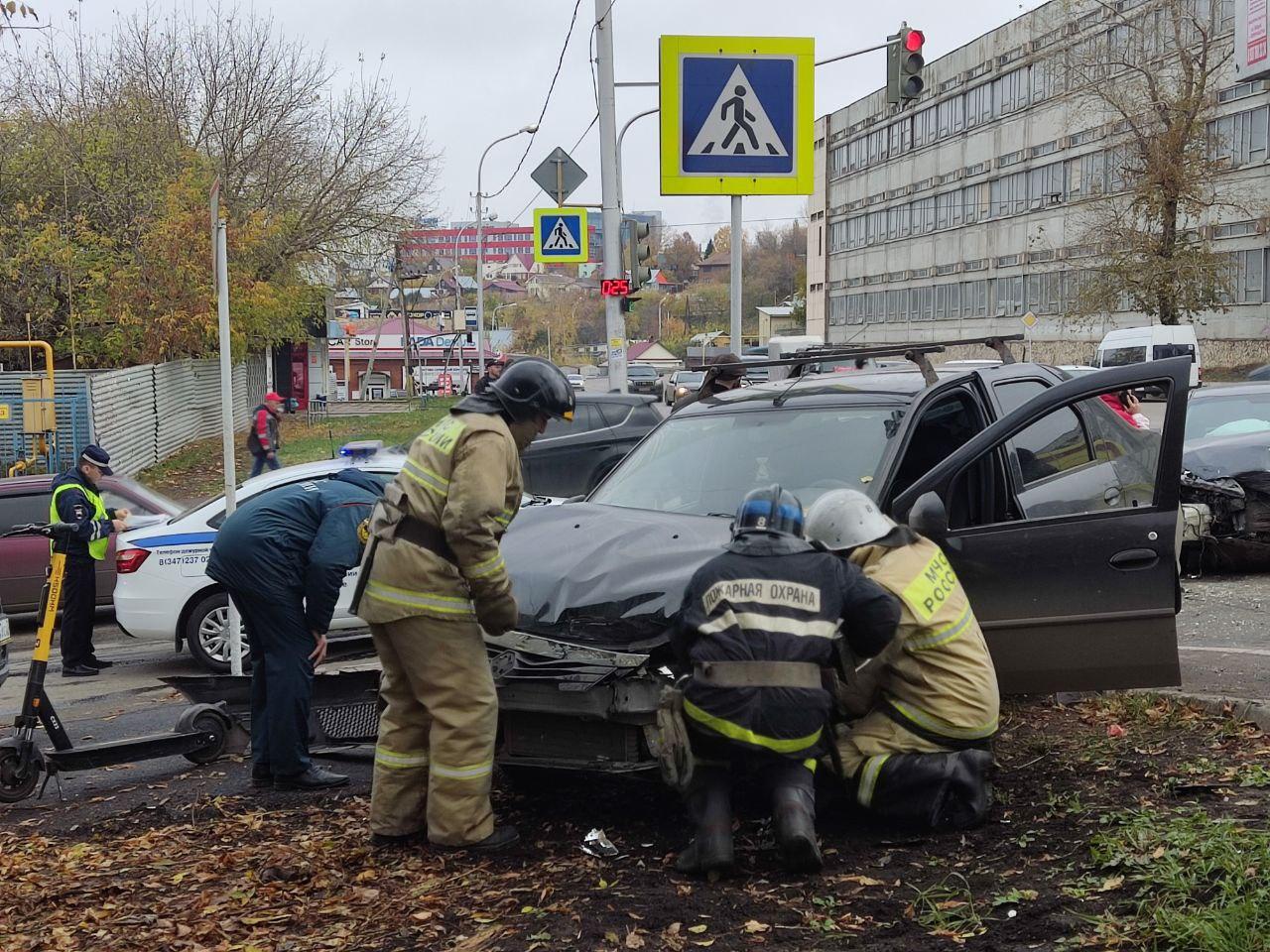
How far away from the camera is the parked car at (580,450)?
46.3ft

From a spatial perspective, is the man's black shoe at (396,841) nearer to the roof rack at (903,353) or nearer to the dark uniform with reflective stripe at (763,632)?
the dark uniform with reflective stripe at (763,632)

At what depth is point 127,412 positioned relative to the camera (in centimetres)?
2441

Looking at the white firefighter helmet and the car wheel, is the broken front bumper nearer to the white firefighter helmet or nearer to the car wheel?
the white firefighter helmet

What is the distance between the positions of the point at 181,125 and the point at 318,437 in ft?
27.2

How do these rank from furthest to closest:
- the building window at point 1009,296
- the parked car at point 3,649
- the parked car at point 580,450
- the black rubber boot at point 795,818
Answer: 1. the building window at point 1009,296
2. the parked car at point 580,450
3. the parked car at point 3,649
4. the black rubber boot at point 795,818

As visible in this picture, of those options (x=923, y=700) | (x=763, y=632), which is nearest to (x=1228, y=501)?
(x=923, y=700)

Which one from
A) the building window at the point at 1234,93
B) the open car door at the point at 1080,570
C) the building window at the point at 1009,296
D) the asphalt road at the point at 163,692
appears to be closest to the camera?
the open car door at the point at 1080,570

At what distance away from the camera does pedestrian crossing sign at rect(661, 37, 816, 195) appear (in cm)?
1214

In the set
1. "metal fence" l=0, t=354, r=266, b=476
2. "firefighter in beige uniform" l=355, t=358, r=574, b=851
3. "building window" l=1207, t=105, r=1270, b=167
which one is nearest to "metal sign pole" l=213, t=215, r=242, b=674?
"firefighter in beige uniform" l=355, t=358, r=574, b=851

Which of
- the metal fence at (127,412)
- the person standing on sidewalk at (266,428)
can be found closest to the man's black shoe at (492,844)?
the person standing on sidewalk at (266,428)

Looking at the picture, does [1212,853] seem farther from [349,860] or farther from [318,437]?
[318,437]

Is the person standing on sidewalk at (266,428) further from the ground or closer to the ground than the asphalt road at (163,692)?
further from the ground

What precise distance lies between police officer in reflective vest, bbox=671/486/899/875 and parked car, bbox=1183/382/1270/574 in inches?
256

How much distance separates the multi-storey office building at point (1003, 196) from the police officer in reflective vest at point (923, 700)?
140ft
